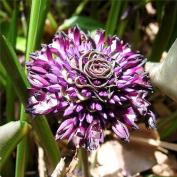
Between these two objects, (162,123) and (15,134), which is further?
(162,123)

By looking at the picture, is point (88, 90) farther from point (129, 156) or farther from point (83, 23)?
point (83, 23)

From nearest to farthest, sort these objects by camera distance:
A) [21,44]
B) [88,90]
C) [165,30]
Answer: [88,90] → [165,30] → [21,44]

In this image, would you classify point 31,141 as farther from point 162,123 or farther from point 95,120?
point 95,120

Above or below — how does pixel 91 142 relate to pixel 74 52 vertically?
below

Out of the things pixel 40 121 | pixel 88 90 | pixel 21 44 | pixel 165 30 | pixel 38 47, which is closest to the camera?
pixel 88 90

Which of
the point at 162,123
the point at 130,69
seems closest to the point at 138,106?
the point at 130,69

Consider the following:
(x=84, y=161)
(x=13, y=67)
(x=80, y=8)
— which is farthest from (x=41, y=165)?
(x=80, y=8)

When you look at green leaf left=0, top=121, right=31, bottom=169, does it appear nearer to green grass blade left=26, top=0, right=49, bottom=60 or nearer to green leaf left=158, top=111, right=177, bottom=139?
green grass blade left=26, top=0, right=49, bottom=60

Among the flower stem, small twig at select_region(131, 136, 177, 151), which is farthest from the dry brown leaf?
the flower stem
